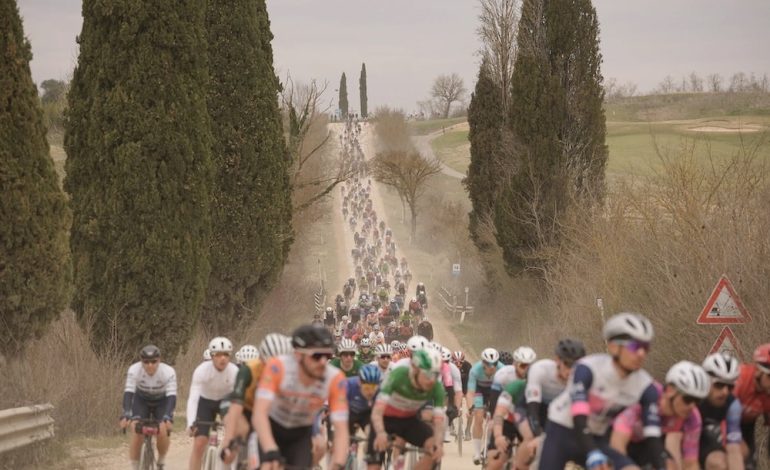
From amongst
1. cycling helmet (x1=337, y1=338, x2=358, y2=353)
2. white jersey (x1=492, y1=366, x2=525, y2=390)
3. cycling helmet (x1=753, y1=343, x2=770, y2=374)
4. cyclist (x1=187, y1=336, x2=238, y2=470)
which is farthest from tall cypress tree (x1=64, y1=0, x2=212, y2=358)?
cycling helmet (x1=753, y1=343, x2=770, y2=374)

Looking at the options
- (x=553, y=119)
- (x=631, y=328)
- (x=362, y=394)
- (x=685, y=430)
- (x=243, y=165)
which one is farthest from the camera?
(x=553, y=119)

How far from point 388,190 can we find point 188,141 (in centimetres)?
11094

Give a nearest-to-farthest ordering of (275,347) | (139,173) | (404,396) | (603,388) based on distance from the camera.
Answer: (603,388)
(275,347)
(404,396)
(139,173)

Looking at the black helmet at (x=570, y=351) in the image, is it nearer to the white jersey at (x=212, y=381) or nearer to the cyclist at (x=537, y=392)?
the cyclist at (x=537, y=392)

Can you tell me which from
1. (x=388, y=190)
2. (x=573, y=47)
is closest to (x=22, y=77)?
(x=573, y=47)

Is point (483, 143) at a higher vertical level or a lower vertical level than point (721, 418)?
lower

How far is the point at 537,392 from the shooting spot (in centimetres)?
1237

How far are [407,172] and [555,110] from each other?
72.1 meters

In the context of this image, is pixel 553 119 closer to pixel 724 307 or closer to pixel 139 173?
pixel 139 173

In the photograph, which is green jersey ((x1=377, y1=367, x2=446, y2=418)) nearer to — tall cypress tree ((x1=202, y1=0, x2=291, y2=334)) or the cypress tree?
tall cypress tree ((x1=202, y1=0, x2=291, y2=334))

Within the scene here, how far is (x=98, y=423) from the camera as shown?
78.2 ft

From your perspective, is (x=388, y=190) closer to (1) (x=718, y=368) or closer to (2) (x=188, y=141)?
(2) (x=188, y=141)

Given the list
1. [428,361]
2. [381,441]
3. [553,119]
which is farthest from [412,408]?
[553,119]

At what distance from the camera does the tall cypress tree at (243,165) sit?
106 ft
